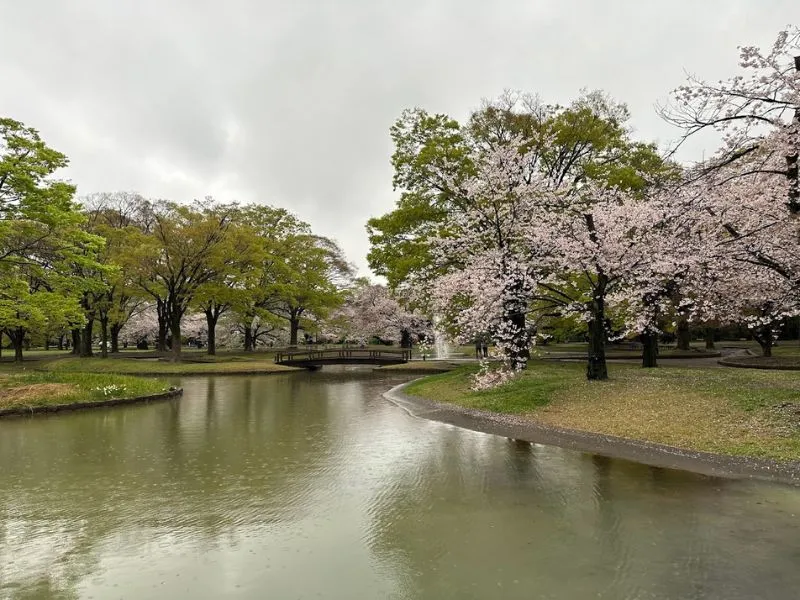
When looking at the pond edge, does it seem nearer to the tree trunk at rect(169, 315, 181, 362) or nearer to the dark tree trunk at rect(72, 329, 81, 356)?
the tree trunk at rect(169, 315, 181, 362)

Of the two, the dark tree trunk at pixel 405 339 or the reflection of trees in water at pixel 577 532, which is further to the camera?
the dark tree trunk at pixel 405 339

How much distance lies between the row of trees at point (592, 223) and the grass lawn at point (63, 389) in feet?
41.8

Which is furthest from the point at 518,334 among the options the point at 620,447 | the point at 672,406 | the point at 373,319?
the point at 373,319

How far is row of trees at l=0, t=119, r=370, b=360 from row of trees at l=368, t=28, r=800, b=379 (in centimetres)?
1457

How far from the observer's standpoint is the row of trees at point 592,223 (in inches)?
484

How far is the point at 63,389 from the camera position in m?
19.2

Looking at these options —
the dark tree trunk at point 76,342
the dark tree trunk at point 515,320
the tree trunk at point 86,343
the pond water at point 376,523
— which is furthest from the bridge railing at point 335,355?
the pond water at point 376,523

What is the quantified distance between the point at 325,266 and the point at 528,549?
4466cm

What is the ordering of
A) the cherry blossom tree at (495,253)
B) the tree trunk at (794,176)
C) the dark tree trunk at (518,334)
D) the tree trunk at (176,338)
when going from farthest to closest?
the tree trunk at (176,338) → the dark tree trunk at (518,334) → the cherry blossom tree at (495,253) → the tree trunk at (794,176)

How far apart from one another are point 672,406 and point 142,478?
1297 centimetres

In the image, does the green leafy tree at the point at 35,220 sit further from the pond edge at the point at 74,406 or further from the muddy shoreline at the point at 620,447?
the muddy shoreline at the point at 620,447

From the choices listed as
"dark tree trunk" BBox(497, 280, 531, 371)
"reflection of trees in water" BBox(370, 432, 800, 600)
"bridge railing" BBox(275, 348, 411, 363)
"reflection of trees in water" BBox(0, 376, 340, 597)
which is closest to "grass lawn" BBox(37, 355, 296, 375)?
"bridge railing" BBox(275, 348, 411, 363)

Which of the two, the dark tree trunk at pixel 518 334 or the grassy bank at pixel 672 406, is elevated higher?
the dark tree trunk at pixel 518 334

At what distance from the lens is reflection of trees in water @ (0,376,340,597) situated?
704 cm
